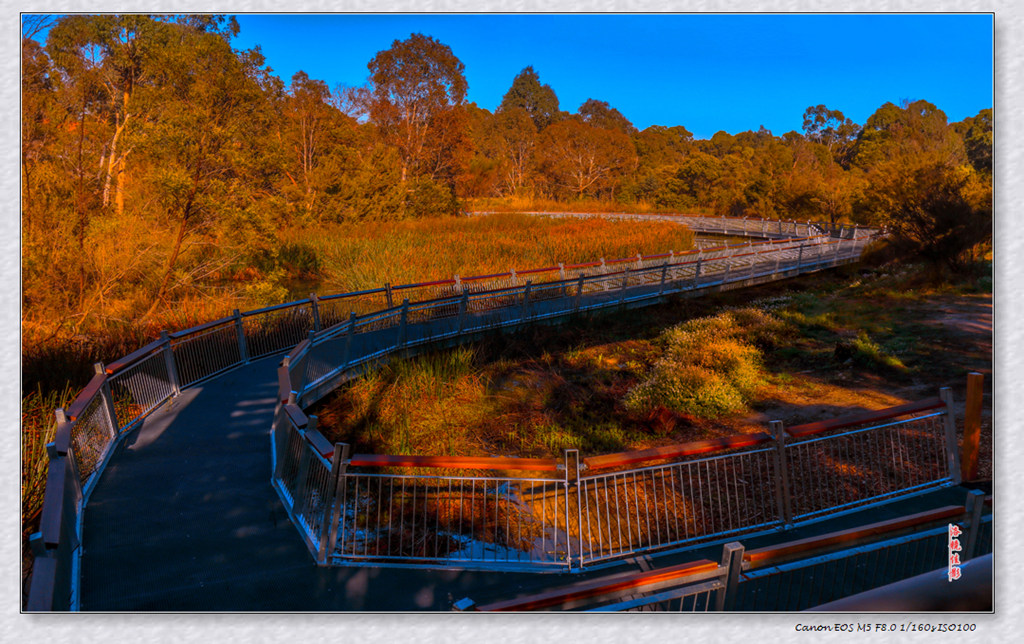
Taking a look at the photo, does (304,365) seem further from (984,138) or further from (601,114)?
(601,114)

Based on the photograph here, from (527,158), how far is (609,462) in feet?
233

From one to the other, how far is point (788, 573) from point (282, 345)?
9.13 metres

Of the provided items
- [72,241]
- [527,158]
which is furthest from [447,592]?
[527,158]

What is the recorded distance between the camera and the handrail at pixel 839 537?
3912 millimetres

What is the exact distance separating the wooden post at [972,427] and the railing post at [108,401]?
27.7 feet

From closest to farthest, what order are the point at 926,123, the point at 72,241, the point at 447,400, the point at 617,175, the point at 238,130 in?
the point at 447,400, the point at 72,241, the point at 238,130, the point at 926,123, the point at 617,175

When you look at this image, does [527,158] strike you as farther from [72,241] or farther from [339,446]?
[339,446]

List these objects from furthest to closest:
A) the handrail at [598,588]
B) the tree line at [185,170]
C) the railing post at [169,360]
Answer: the tree line at [185,170] → the railing post at [169,360] → the handrail at [598,588]

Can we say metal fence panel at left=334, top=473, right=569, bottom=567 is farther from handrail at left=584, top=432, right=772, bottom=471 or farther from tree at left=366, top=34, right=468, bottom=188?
tree at left=366, top=34, right=468, bottom=188

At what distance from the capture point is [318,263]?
80.6ft

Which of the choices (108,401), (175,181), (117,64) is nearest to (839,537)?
(108,401)

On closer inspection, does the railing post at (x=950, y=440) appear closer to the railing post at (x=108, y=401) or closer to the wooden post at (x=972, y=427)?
the wooden post at (x=972, y=427)

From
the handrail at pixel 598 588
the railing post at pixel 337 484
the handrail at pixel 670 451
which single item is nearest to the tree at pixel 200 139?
the railing post at pixel 337 484

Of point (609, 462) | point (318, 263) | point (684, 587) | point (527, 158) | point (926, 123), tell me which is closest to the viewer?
point (684, 587)
